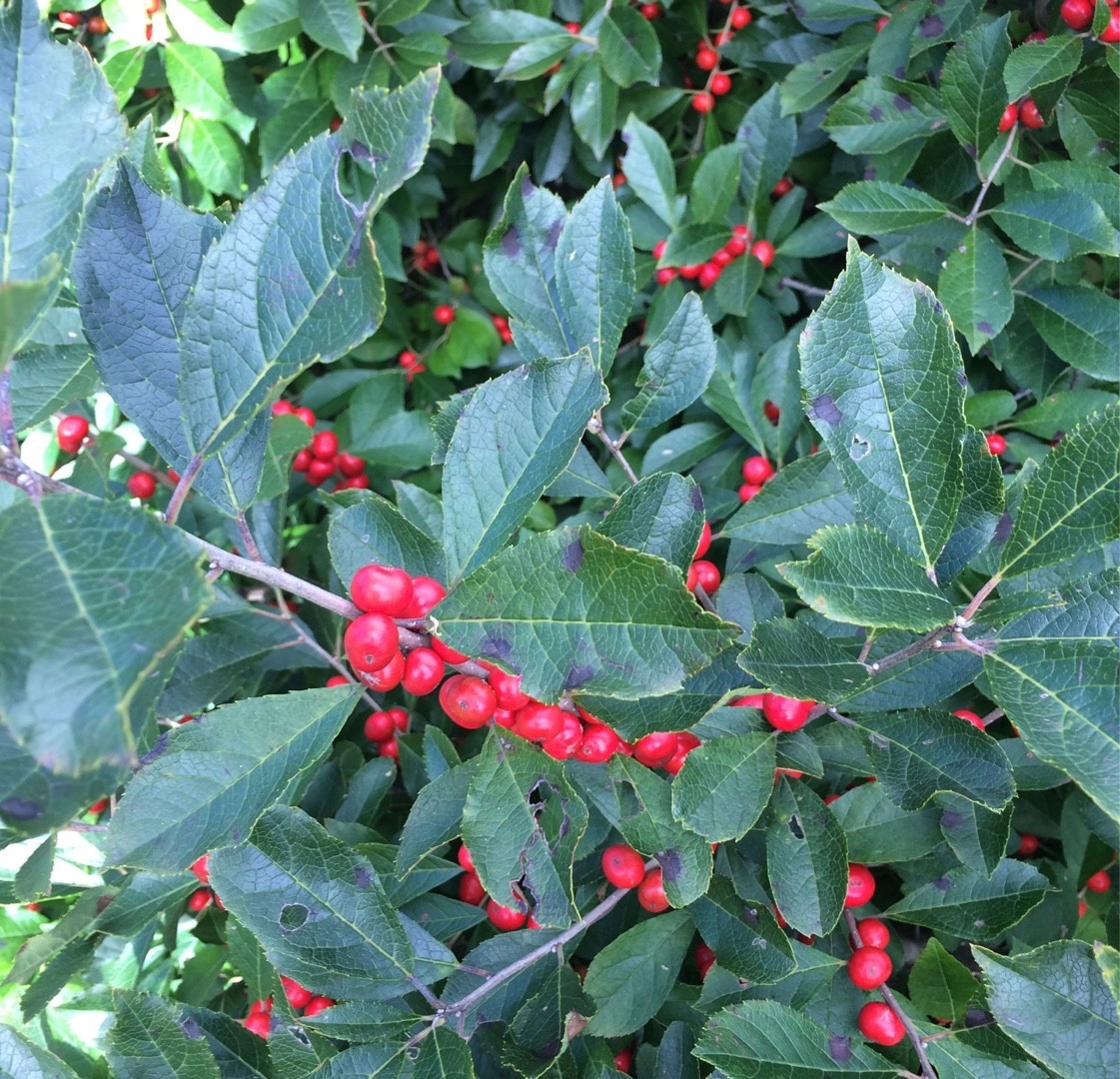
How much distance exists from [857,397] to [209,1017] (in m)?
1.44

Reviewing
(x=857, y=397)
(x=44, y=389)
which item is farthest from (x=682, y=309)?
(x=44, y=389)

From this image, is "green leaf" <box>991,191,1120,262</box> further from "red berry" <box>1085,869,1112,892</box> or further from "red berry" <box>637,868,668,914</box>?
"red berry" <box>637,868,668,914</box>

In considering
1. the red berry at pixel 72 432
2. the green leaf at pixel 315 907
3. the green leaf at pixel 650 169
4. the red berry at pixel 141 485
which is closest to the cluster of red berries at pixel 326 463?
the red berry at pixel 141 485

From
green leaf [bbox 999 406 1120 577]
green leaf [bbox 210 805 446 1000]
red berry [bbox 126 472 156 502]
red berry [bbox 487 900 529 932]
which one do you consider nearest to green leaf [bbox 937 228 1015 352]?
green leaf [bbox 999 406 1120 577]

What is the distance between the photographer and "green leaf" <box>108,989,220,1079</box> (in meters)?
1.28

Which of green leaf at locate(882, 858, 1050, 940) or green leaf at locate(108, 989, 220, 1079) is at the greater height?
green leaf at locate(108, 989, 220, 1079)

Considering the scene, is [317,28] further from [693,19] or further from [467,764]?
[467,764]

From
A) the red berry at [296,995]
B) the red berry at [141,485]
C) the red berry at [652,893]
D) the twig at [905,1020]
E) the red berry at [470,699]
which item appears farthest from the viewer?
the red berry at [141,485]

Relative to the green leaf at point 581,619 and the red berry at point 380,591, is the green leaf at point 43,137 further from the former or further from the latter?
the green leaf at point 581,619

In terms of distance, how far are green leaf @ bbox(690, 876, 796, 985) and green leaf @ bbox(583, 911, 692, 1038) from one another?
64 millimetres

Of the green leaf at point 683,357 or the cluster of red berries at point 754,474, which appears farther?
the cluster of red berries at point 754,474

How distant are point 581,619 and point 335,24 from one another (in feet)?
6.17

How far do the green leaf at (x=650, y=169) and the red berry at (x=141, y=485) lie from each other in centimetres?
151

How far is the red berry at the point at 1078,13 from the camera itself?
5.78ft
